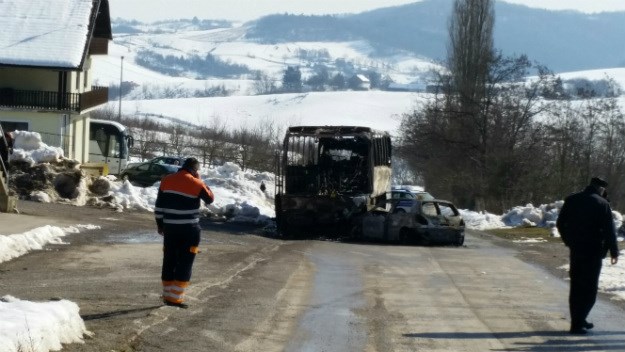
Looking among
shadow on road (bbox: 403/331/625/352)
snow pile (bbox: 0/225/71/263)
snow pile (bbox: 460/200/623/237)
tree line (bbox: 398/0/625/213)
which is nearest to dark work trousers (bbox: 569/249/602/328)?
shadow on road (bbox: 403/331/625/352)

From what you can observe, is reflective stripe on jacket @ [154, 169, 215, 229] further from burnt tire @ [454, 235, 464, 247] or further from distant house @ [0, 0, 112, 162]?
distant house @ [0, 0, 112, 162]

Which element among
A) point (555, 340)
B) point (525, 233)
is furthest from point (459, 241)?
point (555, 340)

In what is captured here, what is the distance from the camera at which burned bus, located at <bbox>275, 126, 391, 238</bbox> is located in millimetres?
31312

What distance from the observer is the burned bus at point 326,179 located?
31.3 meters

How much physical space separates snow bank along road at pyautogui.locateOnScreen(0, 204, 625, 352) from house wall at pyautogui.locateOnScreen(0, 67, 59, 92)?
113 feet

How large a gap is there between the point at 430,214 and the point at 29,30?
3134cm

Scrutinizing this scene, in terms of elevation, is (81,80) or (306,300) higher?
(81,80)

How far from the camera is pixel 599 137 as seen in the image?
7144 cm

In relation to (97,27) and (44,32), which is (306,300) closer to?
(44,32)

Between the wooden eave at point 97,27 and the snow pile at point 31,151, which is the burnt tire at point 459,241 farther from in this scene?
the wooden eave at point 97,27

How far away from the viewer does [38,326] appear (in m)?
9.25

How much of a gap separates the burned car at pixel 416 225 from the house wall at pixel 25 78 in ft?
99.7

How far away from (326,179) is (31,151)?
10.8 m

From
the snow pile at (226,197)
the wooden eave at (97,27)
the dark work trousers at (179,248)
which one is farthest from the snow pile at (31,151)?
the dark work trousers at (179,248)
